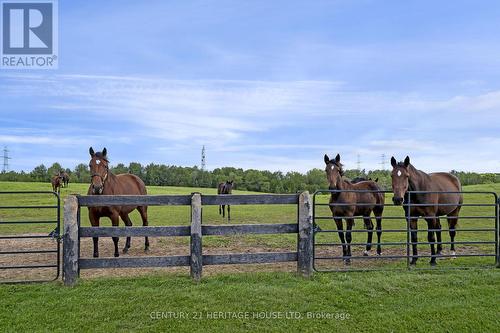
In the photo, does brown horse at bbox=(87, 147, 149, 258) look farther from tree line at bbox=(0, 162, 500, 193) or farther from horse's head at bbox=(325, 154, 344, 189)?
tree line at bbox=(0, 162, 500, 193)

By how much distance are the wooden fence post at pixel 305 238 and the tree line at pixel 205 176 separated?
48238 mm

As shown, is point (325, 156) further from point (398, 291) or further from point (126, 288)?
point (126, 288)

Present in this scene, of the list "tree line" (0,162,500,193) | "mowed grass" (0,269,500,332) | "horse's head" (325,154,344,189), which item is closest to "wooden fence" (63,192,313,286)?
"mowed grass" (0,269,500,332)

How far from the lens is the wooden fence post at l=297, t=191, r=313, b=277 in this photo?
605 cm

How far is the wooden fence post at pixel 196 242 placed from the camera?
5.75 metres

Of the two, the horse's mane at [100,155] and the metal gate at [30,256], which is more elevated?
the horse's mane at [100,155]

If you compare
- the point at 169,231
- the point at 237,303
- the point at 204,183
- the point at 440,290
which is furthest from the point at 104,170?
the point at 204,183

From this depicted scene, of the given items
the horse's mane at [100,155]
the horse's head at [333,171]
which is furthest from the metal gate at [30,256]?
the horse's head at [333,171]

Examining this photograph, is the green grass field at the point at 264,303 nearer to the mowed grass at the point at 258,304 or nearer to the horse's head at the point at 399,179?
the mowed grass at the point at 258,304

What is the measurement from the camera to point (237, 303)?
492 cm

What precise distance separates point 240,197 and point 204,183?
195 feet

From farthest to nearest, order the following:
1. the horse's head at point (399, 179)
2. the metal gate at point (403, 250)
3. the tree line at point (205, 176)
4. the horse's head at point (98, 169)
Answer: the tree line at point (205, 176)
the horse's head at point (98, 169)
the horse's head at point (399, 179)
the metal gate at point (403, 250)

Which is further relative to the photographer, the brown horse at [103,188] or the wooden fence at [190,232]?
the brown horse at [103,188]

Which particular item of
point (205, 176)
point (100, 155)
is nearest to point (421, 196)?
point (100, 155)
